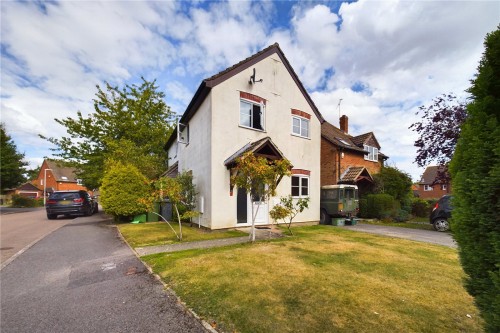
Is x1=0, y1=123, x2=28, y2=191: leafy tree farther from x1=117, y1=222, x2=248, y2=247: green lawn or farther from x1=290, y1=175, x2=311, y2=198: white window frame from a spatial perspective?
x1=290, y1=175, x2=311, y2=198: white window frame

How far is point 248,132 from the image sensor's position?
1160 cm

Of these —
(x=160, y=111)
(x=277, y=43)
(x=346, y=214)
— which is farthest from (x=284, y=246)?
(x=160, y=111)

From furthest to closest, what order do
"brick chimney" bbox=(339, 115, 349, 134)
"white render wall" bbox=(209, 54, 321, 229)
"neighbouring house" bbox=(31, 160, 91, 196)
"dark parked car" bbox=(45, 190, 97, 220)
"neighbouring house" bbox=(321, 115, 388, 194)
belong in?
"neighbouring house" bbox=(31, 160, 91, 196)
"brick chimney" bbox=(339, 115, 349, 134)
"neighbouring house" bbox=(321, 115, 388, 194)
"dark parked car" bbox=(45, 190, 97, 220)
"white render wall" bbox=(209, 54, 321, 229)

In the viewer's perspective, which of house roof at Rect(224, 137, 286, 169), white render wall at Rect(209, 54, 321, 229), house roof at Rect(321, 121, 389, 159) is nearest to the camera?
house roof at Rect(224, 137, 286, 169)

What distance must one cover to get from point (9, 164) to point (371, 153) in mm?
39281

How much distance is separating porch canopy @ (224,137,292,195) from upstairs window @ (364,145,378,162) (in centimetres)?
1393

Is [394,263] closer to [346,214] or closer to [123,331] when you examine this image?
[123,331]

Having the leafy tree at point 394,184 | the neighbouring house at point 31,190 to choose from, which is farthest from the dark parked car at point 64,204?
the neighbouring house at point 31,190

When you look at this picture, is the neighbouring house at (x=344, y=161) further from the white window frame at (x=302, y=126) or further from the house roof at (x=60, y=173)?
the house roof at (x=60, y=173)

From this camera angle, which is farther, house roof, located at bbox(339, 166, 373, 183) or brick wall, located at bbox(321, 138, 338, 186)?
brick wall, located at bbox(321, 138, 338, 186)

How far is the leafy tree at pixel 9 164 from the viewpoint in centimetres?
2811

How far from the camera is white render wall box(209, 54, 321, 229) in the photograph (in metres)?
10.6

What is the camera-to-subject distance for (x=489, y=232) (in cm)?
222

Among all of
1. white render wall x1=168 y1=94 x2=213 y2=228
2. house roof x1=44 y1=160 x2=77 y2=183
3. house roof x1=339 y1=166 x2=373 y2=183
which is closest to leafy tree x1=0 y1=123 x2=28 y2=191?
house roof x1=44 y1=160 x2=77 y2=183
